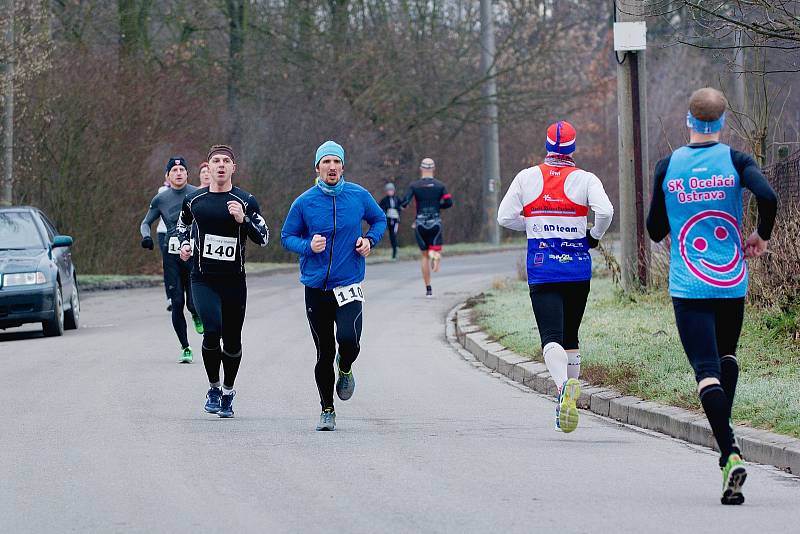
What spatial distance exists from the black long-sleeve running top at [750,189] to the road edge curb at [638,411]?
4.77 feet

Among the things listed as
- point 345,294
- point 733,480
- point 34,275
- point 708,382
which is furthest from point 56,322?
point 733,480

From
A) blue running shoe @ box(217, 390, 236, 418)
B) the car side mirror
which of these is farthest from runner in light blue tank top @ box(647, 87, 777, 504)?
the car side mirror

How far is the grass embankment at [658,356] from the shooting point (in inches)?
377

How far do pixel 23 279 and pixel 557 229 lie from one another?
9.54 meters

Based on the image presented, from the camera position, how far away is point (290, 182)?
119 feet

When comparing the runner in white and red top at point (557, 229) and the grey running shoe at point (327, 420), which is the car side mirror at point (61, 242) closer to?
the grey running shoe at point (327, 420)

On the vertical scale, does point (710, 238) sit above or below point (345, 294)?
above

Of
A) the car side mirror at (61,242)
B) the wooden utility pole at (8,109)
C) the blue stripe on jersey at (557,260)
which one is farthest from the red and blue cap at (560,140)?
the wooden utility pole at (8,109)

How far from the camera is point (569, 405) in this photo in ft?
30.3

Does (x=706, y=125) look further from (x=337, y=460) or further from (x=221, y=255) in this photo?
(x=221, y=255)

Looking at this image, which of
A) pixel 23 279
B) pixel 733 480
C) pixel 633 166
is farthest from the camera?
pixel 23 279

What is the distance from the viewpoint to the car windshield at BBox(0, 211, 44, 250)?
1841cm

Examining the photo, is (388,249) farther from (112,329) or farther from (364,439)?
(364,439)

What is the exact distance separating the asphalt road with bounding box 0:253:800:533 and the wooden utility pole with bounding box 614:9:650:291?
11.0ft
